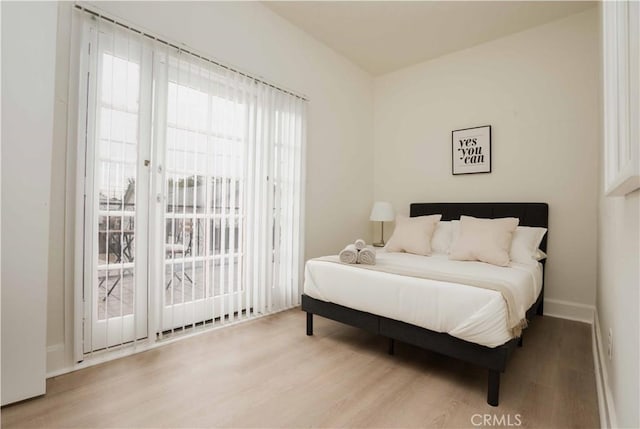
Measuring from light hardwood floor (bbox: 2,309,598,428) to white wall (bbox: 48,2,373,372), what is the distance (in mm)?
479

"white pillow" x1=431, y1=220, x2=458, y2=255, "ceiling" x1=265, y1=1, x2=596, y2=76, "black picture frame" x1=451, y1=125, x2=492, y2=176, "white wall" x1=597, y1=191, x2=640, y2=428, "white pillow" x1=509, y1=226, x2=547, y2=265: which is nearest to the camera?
"white wall" x1=597, y1=191, x2=640, y2=428

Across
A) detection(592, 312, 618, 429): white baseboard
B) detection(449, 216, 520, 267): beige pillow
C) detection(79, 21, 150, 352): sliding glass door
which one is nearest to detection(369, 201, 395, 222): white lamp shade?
detection(449, 216, 520, 267): beige pillow

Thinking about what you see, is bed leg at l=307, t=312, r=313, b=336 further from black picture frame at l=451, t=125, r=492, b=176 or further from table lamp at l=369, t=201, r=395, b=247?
black picture frame at l=451, t=125, r=492, b=176

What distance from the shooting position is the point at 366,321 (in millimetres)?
2273

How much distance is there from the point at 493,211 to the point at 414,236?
96cm

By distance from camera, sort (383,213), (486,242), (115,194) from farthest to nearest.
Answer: (383,213) → (486,242) → (115,194)

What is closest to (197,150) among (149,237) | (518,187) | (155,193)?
(155,193)

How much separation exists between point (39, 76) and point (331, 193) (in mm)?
2772

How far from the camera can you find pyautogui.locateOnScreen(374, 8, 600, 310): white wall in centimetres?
309

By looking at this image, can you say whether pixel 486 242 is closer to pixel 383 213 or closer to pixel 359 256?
pixel 359 256

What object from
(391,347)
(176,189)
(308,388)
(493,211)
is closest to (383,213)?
(493,211)

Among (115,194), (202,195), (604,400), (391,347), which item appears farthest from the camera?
(202,195)

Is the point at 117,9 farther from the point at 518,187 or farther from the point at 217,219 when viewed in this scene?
the point at 518,187

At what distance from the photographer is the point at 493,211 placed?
346cm
